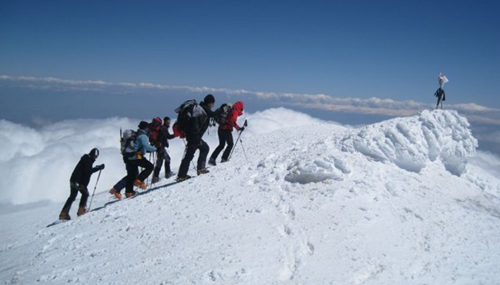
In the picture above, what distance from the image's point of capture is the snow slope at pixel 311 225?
490 centimetres

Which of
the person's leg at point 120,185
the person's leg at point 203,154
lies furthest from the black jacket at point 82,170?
the person's leg at point 203,154

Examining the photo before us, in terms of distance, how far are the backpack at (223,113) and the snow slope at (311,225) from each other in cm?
225

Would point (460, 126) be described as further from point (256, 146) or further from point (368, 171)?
point (256, 146)

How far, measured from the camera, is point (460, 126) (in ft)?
31.1

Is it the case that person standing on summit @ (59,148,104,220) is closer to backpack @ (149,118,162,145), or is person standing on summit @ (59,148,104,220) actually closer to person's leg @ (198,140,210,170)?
backpack @ (149,118,162,145)

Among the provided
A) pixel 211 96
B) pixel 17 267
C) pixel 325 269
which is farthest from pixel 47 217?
pixel 325 269

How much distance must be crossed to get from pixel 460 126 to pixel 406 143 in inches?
96.3

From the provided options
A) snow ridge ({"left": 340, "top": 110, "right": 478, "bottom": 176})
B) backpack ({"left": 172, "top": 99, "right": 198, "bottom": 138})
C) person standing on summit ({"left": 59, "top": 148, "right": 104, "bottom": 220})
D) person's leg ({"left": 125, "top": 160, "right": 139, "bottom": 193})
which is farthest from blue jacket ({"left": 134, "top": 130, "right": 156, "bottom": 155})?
snow ridge ({"left": 340, "top": 110, "right": 478, "bottom": 176})

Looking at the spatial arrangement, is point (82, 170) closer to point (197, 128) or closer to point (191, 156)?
point (191, 156)

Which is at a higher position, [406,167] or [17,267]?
[406,167]

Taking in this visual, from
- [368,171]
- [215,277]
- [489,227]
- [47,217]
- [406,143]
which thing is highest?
[406,143]

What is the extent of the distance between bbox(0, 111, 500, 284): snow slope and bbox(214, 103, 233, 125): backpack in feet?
7.37

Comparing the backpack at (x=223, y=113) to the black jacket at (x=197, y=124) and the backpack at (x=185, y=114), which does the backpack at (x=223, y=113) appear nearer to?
the black jacket at (x=197, y=124)

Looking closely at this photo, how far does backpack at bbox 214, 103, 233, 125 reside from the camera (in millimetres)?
11617
